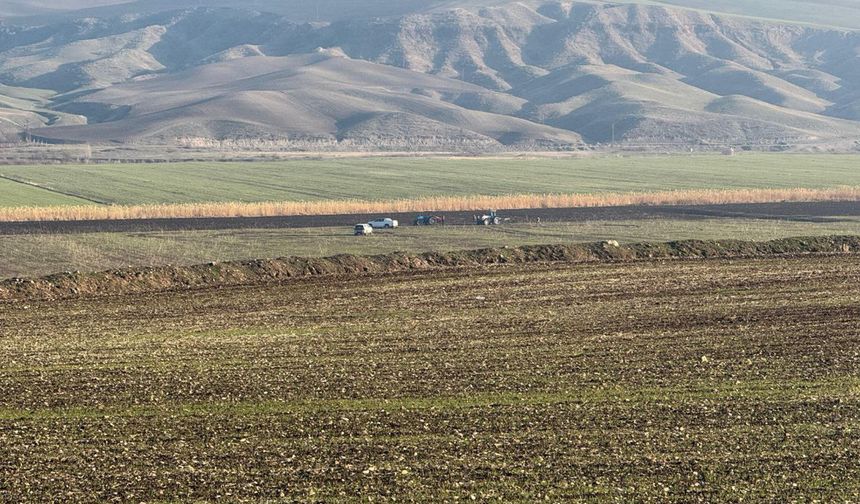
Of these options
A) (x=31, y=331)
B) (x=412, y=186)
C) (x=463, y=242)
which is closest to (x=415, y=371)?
(x=31, y=331)

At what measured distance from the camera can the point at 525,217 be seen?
279 feet

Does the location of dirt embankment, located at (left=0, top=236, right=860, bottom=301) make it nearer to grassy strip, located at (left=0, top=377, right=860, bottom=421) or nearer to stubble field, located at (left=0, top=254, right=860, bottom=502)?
stubble field, located at (left=0, top=254, right=860, bottom=502)

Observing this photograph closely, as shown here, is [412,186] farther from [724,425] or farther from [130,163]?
[724,425]

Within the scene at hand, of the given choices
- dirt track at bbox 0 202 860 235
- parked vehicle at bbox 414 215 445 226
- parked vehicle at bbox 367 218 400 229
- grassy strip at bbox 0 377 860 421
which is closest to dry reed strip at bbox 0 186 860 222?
dirt track at bbox 0 202 860 235

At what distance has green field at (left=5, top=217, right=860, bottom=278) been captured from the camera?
59.8 meters

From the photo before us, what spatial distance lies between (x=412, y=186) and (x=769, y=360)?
98439 millimetres

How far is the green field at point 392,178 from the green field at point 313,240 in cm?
3309

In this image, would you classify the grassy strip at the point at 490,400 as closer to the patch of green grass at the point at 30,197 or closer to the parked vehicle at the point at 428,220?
the parked vehicle at the point at 428,220

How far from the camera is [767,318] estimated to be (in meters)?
35.2

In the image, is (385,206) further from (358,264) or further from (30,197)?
(358,264)

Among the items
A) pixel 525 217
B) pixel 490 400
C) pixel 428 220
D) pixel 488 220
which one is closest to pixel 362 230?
pixel 428 220

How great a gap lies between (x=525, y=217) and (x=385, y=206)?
12.7 m

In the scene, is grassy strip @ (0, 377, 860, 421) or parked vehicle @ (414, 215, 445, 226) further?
parked vehicle @ (414, 215, 445, 226)

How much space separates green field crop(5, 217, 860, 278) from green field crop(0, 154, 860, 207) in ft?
109
